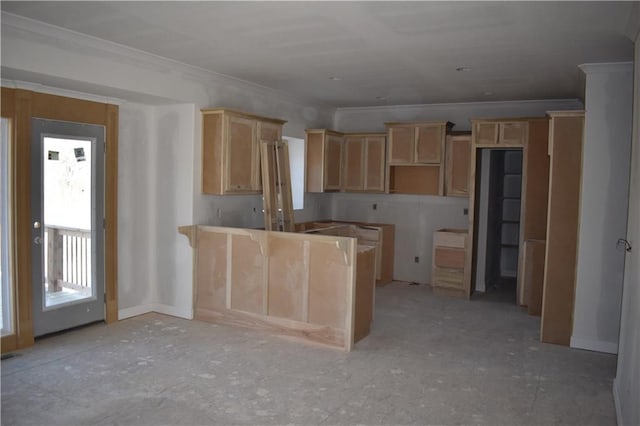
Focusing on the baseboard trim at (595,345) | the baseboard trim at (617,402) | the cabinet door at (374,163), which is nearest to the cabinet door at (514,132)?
the cabinet door at (374,163)

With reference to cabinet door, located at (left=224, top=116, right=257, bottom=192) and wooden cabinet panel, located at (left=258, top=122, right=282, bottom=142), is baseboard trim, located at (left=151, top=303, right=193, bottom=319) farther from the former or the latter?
wooden cabinet panel, located at (left=258, top=122, right=282, bottom=142)

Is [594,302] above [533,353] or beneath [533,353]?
above

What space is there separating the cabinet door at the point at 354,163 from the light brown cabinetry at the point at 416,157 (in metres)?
0.45

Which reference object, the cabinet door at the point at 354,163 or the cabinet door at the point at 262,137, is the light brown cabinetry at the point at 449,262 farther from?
the cabinet door at the point at 262,137

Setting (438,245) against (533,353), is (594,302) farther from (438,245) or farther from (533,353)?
(438,245)

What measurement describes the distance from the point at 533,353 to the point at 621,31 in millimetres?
2812

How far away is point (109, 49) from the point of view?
4387mm

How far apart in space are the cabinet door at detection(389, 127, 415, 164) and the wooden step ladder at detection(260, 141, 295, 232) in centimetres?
194

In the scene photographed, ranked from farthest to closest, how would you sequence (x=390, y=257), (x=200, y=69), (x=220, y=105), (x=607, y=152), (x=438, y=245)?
(x=390, y=257), (x=438, y=245), (x=220, y=105), (x=200, y=69), (x=607, y=152)

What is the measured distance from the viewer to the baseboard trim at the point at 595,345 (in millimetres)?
4602

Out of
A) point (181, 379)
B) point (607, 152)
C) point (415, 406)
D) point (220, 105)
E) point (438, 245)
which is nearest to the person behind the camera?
point (415, 406)

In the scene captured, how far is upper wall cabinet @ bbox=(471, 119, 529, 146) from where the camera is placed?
632 centimetres

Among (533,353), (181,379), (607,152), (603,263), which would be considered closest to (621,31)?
(607,152)

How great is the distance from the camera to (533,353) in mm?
4625
